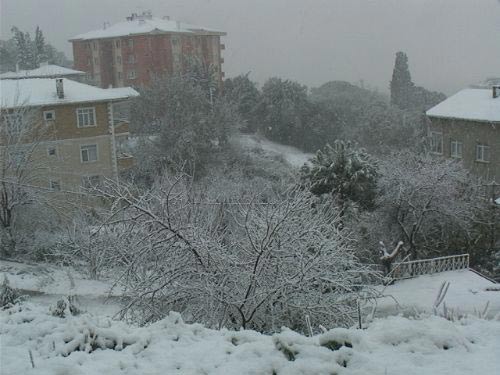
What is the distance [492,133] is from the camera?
Answer: 21.6 m

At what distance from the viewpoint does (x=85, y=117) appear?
24375mm

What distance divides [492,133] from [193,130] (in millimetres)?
13253

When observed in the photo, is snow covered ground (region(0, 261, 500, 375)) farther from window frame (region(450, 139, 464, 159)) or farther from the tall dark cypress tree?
the tall dark cypress tree

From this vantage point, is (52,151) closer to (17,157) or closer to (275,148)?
(17,157)

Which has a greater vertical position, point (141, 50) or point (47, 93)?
point (141, 50)

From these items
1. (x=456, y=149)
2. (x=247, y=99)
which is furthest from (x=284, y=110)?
(x=456, y=149)

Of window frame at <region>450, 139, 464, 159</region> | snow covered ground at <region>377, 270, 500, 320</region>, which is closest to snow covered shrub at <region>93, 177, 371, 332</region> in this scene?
snow covered ground at <region>377, 270, 500, 320</region>

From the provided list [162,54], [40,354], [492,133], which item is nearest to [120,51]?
[162,54]

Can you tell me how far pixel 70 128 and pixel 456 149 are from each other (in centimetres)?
1535

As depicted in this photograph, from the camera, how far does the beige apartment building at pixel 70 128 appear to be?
2232cm

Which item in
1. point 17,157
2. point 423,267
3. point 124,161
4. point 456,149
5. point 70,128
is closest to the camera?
point 423,267

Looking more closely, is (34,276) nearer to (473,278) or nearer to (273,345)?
(473,278)

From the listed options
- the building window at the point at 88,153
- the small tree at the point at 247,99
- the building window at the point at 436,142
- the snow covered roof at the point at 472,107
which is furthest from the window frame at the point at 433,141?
the small tree at the point at 247,99

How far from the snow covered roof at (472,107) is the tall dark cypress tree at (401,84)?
61.3 feet
